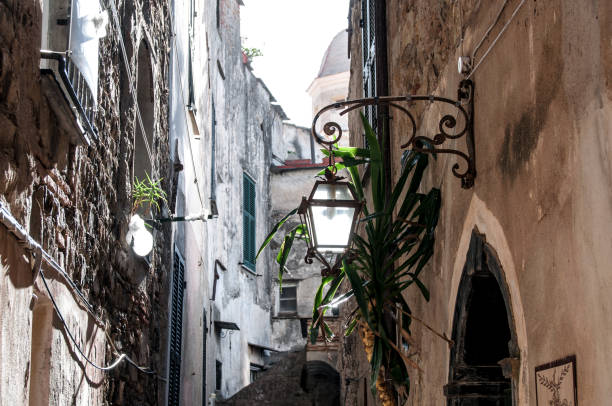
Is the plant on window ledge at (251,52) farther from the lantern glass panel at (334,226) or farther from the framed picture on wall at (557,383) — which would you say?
the framed picture on wall at (557,383)

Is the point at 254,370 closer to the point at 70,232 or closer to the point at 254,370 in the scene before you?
the point at 254,370

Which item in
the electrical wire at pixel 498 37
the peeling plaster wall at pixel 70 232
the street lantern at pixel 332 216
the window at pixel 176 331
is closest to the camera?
the peeling plaster wall at pixel 70 232

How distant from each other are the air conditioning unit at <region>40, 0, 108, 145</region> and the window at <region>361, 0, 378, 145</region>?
3.18 metres

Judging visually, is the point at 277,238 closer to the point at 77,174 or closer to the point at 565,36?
the point at 77,174

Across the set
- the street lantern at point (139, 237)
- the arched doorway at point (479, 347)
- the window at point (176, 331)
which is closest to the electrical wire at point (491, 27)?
the arched doorway at point (479, 347)

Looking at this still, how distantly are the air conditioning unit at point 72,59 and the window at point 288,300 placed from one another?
15.4 m

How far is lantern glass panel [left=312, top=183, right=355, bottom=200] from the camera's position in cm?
482

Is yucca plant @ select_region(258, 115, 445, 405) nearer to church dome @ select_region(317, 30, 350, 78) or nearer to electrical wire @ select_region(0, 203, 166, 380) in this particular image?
electrical wire @ select_region(0, 203, 166, 380)

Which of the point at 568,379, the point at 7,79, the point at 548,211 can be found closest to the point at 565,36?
the point at 548,211

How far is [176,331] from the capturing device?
881 cm

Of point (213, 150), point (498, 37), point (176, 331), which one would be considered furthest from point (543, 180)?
point (213, 150)

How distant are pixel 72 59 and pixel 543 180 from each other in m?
2.18

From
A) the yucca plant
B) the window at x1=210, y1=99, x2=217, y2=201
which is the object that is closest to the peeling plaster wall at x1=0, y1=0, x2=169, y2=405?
the yucca plant

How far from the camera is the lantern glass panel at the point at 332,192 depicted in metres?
4.82
